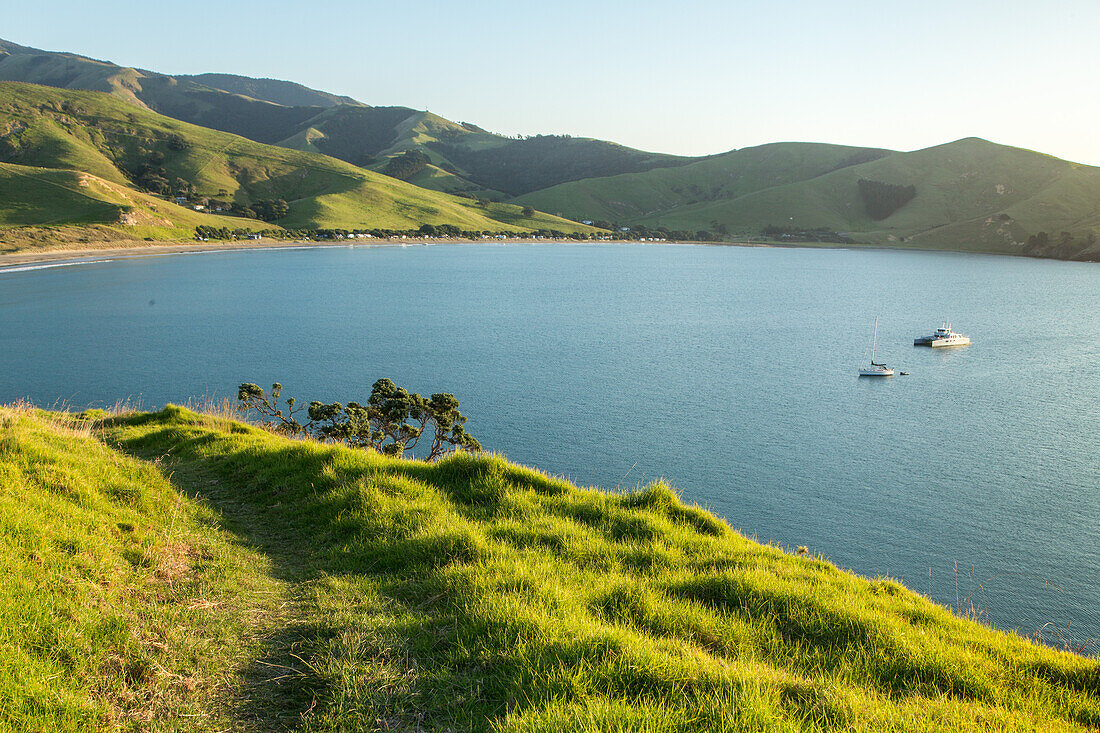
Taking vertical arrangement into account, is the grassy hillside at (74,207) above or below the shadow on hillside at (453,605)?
above

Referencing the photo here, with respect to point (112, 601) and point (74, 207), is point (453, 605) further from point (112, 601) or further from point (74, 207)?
point (74, 207)

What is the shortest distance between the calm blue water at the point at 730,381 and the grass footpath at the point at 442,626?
26.6 metres

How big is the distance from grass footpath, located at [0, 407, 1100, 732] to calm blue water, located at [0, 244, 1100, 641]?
1048 inches

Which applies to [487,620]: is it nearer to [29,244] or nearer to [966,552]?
[966,552]

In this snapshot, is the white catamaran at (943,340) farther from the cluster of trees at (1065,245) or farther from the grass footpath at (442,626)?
the cluster of trees at (1065,245)

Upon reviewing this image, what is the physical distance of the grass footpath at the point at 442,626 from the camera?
493 cm

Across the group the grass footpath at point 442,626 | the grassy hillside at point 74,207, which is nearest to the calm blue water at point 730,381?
the grass footpath at point 442,626

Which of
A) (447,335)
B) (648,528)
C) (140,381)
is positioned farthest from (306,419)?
(648,528)

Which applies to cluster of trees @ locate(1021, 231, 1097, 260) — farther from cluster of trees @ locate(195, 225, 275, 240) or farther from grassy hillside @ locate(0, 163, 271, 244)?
grassy hillside @ locate(0, 163, 271, 244)

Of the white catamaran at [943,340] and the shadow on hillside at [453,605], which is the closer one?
the shadow on hillside at [453,605]

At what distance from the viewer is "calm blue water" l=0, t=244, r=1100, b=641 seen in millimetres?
34906

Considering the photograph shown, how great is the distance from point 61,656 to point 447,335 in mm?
74371

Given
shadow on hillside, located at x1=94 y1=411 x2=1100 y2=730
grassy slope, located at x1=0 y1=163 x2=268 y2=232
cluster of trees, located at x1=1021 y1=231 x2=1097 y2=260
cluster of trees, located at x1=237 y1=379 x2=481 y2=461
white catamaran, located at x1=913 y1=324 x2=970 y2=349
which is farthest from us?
cluster of trees, located at x1=1021 y1=231 x2=1097 y2=260

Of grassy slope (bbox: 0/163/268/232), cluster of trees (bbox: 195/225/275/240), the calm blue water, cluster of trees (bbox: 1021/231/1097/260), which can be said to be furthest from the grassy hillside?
cluster of trees (bbox: 1021/231/1097/260)
